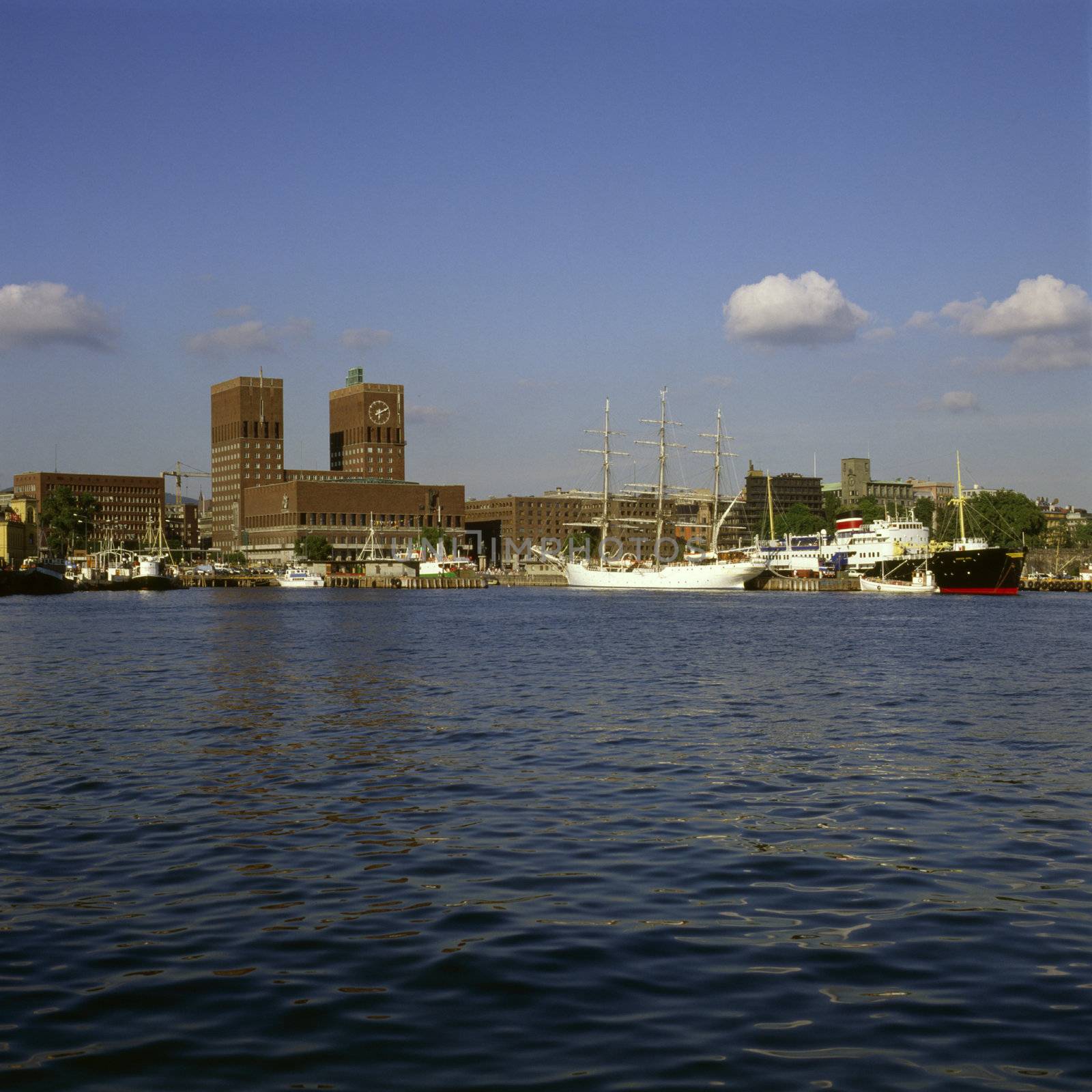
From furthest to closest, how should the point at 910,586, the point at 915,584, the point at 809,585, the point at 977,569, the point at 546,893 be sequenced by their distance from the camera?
1. the point at 809,585
2. the point at 910,586
3. the point at 915,584
4. the point at 977,569
5. the point at 546,893

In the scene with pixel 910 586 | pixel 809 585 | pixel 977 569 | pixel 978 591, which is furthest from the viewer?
pixel 809 585

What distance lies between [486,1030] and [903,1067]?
3.15 meters

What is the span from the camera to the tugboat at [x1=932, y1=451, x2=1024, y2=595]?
469 feet

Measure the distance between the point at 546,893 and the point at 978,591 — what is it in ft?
480

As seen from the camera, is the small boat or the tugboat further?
the small boat

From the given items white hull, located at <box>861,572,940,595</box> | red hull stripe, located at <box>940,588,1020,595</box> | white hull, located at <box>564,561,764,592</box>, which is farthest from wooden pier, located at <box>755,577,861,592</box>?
red hull stripe, located at <box>940,588,1020,595</box>

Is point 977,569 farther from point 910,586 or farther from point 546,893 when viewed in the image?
point 546,893

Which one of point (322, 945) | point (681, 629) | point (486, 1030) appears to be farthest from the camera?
point (681, 629)

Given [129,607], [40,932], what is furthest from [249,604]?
[40,932]

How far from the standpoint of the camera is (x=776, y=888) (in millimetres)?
13648

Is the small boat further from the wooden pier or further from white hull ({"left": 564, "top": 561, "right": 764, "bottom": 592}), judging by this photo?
white hull ({"left": 564, "top": 561, "right": 764, "bottom": 592})

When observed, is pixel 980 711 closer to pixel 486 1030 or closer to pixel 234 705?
pixel 234 705

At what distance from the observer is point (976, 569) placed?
145 metres

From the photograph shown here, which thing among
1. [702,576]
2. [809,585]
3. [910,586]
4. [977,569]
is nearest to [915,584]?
[910,586]
